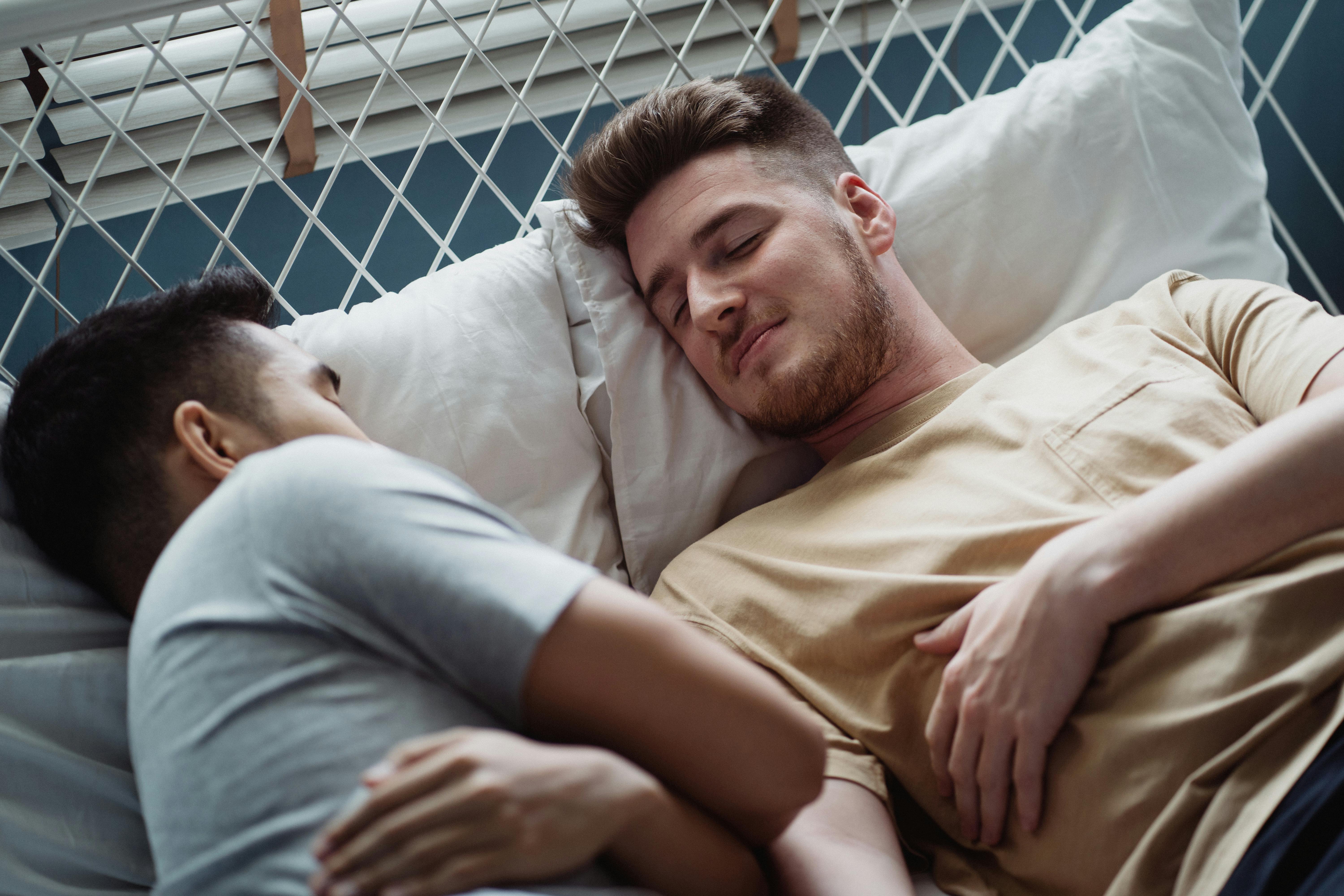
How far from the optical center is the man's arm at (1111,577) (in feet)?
2.61

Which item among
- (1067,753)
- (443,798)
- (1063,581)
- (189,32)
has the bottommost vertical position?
(1067,753)

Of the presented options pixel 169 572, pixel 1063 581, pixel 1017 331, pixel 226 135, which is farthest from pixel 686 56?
pixel 169 572

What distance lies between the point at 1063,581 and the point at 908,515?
20 cm

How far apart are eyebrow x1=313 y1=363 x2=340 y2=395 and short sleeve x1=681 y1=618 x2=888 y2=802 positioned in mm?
445

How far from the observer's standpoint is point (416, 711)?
0.57 metres

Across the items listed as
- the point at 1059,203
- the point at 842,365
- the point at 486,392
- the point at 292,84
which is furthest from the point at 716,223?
the point at 292,84

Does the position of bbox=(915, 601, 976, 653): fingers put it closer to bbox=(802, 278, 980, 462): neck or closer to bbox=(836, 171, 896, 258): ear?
bbox=(802, 278, 980, 462): neck

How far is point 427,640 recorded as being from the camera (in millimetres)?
565

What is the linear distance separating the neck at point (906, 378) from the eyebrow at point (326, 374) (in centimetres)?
58

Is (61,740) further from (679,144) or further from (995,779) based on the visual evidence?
(679,144)

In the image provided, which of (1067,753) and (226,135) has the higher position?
(226,135)

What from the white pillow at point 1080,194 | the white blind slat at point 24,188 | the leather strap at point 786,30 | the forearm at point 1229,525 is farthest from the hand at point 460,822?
the leather strap at point 786,30

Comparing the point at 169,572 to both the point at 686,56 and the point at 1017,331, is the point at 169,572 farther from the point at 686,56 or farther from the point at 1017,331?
the point at 686,56

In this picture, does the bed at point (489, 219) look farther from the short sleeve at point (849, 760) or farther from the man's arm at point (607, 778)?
the man's arm at point (607, 778)
